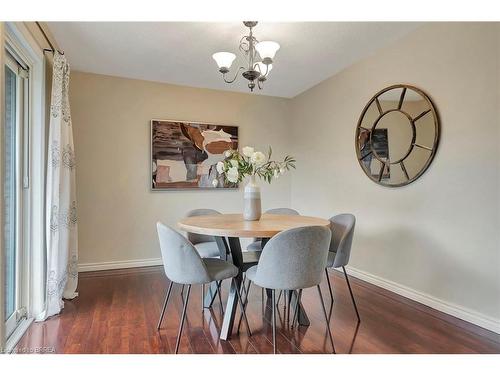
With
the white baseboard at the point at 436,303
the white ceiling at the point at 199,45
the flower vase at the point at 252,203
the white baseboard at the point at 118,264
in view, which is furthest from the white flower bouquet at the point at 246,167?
the white baseboard at the point at 118,264

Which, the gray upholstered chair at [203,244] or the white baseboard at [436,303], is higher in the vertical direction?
the gray upholstered chair at [203,244]

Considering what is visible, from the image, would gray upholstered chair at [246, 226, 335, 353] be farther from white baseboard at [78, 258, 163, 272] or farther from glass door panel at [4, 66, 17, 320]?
white baseboard at [78, 258, 163, 272]

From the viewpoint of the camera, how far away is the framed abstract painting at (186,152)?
3.91 m

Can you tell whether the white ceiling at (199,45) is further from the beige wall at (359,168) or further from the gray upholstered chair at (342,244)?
the gray upholstered chair at (342,244)

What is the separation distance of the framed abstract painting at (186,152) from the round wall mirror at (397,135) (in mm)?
1832

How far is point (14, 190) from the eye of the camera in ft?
7.20

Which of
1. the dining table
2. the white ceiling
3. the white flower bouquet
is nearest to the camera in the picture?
the dining table

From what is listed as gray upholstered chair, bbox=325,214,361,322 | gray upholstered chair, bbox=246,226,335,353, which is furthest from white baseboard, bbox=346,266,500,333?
gray upholstered chair, bbox=246,226,335,353

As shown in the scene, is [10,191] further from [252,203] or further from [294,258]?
[294,258]

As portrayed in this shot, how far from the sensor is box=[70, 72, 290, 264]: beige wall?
365 cm

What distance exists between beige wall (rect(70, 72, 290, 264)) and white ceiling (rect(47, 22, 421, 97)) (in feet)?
0.83

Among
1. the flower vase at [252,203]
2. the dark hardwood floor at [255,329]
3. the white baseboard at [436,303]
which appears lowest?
the dark hardwood floor at [255,329]
